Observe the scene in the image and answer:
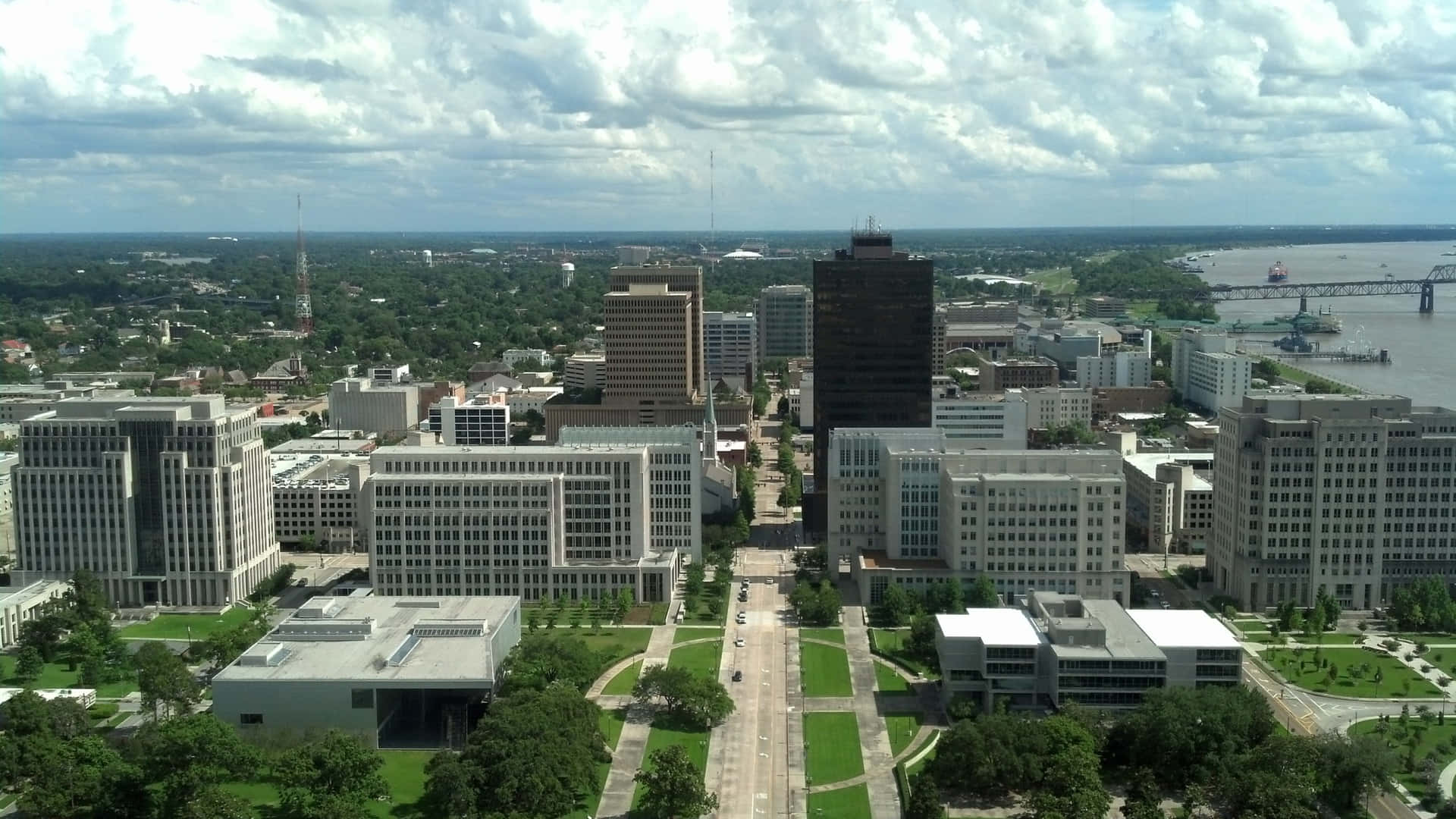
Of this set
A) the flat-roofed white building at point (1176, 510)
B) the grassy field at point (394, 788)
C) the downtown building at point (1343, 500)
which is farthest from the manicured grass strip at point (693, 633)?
the flat-roofed white building at point (1176, 510)

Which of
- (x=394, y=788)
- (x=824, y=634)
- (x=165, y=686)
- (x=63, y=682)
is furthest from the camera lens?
(x=824, y=634)

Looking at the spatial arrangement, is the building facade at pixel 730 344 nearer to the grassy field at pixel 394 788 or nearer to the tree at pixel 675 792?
the grassy field at pixel 394 788

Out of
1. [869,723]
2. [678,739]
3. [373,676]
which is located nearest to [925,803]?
[869,723]

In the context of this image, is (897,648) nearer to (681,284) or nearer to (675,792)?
(675,792)

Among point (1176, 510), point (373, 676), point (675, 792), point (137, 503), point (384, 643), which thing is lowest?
point (675, 792)

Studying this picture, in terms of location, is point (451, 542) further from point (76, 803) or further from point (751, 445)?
point (751, 445)

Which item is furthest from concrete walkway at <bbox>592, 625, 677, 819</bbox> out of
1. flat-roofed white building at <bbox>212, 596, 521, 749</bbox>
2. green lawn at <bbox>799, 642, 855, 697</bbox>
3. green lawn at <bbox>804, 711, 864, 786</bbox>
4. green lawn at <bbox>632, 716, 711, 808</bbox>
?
green lawn at <bbox>799, 642, 855, 697</bbox>
